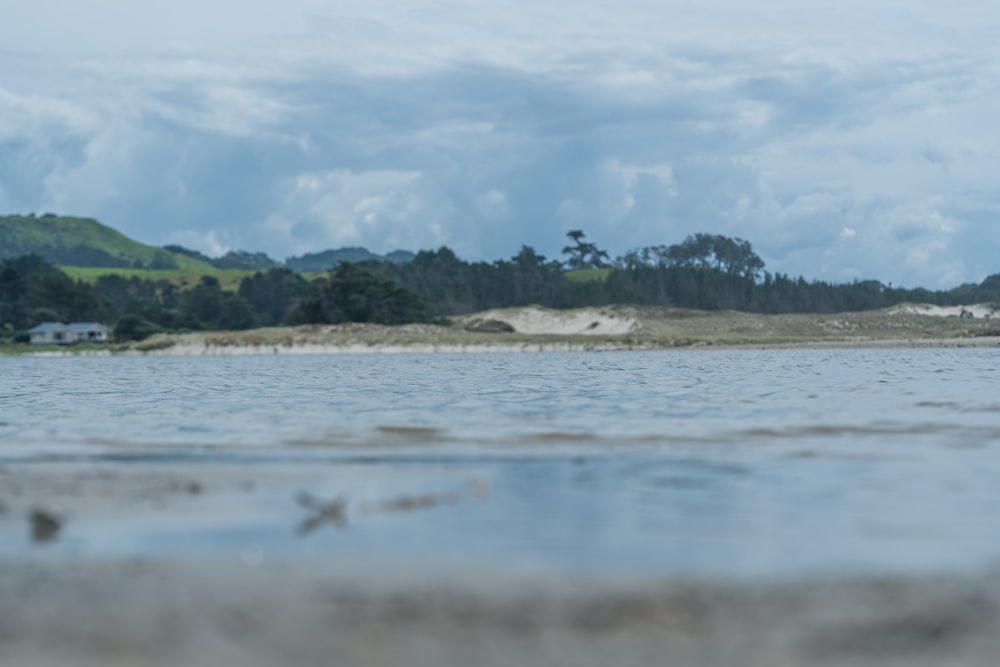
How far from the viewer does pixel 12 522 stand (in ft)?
36.4

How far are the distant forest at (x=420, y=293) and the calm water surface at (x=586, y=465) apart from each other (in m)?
74.4

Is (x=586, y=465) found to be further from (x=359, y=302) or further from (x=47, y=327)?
(x=47, y=327)

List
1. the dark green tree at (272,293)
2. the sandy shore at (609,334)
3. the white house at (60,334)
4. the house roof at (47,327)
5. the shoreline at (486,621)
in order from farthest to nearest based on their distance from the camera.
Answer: the dark green tree at (272,293)
the house roof at (47,327)
the white house at (60,334)
the sandy shore at (609,334)
the shoreline at (486,621)

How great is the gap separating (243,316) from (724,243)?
80.3 metres

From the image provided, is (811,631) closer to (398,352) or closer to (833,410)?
(833,410)

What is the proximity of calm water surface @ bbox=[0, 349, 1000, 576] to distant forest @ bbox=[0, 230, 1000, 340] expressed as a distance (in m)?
74.4

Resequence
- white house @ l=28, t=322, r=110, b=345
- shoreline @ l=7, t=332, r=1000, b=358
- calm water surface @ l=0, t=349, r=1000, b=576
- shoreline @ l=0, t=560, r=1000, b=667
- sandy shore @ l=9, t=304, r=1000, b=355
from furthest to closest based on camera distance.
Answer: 1. white house @ l=28, t=322, r=110, b=345
2. sandy shore @ l=9, t=304, r=1000, b=355
3. shoreline @ l=7, t=332, r=1000, b=358
4. calm water surface @ l=0, t=349, r=1000, b=576
5. shoreline @ l=0, t=560, r=1000, b=667

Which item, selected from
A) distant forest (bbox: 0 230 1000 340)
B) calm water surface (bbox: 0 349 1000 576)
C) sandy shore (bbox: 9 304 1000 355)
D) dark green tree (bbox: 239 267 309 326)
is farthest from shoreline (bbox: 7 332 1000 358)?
dark green tree (bbox: 239 267 309 326)

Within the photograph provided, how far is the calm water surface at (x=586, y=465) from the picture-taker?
9.46 m

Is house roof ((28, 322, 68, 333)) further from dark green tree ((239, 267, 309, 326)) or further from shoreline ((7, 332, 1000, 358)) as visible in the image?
dark green tree ((239, 267, 309, 326))

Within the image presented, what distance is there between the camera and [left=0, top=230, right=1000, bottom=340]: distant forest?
106 metres

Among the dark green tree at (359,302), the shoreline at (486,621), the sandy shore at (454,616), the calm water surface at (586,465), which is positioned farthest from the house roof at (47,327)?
the shoreline at (486,621)

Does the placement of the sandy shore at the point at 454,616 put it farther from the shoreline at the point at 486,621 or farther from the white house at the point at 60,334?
the white house at the point at 60,334

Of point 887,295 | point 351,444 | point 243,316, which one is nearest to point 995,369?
point 351,444
